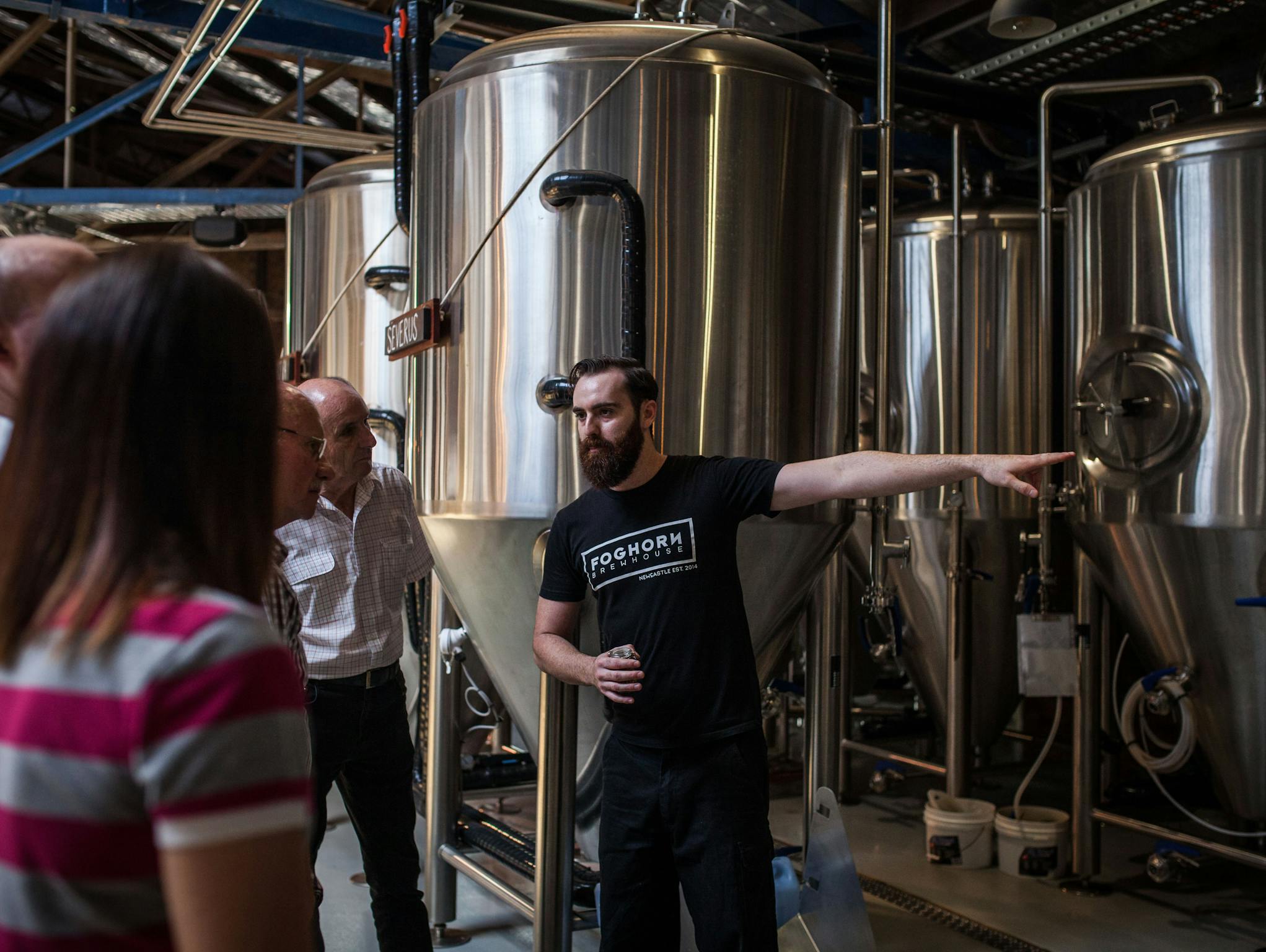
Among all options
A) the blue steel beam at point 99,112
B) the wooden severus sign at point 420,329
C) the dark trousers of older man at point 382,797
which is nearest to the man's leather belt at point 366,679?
the dark trousers of older man at point 382,797

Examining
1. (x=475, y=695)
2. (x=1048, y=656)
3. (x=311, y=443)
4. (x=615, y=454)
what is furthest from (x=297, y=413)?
(x=1048, y=656)

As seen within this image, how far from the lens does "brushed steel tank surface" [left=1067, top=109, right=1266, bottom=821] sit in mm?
3168

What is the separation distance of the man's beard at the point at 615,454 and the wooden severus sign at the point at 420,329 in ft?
1.94

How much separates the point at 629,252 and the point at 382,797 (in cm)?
133

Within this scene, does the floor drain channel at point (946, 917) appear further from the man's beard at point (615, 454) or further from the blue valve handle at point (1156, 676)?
the man's beard at point (615, 454)

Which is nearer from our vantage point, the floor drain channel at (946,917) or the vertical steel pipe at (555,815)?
the vertical steel pipe at (555,815)

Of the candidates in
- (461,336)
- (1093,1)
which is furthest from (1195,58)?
(461,336)

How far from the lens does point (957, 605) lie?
4266 mm

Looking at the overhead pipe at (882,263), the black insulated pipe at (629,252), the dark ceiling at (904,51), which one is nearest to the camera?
the black insulated pipe at (629,252)

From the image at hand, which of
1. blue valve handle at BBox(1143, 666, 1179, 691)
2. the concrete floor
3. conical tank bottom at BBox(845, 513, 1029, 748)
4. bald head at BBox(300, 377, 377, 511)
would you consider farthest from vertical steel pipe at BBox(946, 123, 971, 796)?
bald head at BBox(300, 377, 377, 511)

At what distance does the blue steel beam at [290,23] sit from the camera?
3740 mm

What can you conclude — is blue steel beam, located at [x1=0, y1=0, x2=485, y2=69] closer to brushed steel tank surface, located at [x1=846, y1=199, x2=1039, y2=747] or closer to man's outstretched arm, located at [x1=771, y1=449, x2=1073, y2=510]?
brushed steel tank surface, located at [x1=846, y1=199, x2=1039, y2=747]

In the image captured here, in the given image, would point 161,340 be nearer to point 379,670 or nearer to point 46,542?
point 46,542

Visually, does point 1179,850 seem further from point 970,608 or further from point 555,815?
point 555,815
